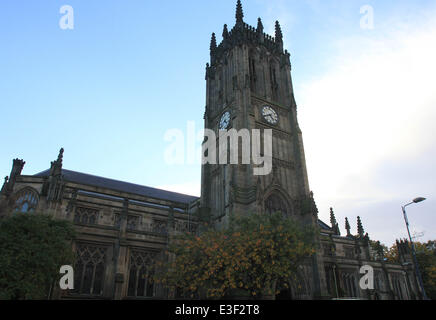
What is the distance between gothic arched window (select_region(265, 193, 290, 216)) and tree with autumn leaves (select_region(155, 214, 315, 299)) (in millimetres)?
10872

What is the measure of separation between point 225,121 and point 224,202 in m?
11.1

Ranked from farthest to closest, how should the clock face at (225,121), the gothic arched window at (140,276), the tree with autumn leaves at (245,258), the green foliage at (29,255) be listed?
the clock face at (225,121), the gothic arched window at (140,276), the tree with autumn leaves at (245,258), the green foliage at (29,255)

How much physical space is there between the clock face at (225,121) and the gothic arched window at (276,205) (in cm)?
1068

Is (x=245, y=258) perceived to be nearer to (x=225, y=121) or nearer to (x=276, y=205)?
(x=276, y=205)

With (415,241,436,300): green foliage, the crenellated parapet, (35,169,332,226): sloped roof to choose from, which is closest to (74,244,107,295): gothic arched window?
(35,169,332,226): sloped roof

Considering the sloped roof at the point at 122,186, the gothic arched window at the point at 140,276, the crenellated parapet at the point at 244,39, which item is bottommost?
the gothic arched window at the point at 140,276

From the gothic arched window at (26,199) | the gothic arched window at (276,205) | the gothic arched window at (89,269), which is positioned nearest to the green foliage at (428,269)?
the gothic arched window at (276,205)

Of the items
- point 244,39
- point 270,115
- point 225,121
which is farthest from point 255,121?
point 244,39

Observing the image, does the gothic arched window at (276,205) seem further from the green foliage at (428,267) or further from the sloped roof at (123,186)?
the green foliage at (428,267)

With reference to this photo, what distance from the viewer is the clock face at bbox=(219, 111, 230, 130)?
40647 mm

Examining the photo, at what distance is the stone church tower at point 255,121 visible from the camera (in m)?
34.2
